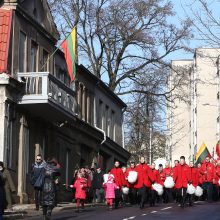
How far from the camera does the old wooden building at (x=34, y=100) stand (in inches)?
1167

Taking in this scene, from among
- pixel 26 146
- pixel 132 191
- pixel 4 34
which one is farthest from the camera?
pixel 26 146

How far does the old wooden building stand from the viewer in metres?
29.6

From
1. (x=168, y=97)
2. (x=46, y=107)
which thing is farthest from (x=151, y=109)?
(x=46, y=107)

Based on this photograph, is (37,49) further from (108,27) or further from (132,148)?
(132,148)

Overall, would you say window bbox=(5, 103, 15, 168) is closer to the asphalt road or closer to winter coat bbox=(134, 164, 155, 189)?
winter coat bbox=(134, 164, 155, 189)

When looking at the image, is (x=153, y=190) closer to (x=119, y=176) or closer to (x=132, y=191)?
(x=119, y=176)

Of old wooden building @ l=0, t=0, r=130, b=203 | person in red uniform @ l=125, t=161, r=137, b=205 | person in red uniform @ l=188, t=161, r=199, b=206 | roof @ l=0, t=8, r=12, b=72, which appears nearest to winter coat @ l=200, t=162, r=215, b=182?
person in red uniform @ l=188, t=161, r=199, b=206

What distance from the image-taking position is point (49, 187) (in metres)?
20.7

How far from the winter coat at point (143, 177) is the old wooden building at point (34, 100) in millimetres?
5190

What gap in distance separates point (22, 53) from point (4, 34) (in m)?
2.16

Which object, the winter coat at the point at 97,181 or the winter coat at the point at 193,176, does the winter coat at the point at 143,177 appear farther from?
the winter coat at the point at 97,181

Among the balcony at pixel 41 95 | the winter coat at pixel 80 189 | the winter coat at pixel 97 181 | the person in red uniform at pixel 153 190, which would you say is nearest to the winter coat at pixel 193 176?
the person in red uniform at pixel 153 190

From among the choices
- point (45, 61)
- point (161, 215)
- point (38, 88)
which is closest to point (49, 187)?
point (161, 215)

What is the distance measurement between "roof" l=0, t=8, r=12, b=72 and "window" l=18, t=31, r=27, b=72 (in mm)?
1487
